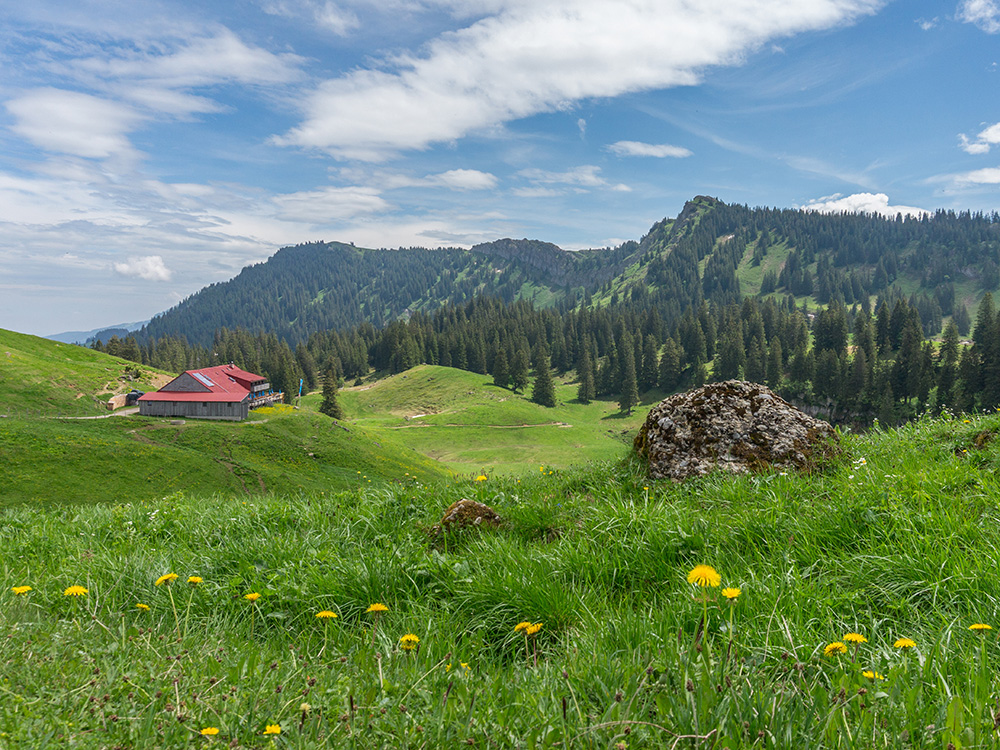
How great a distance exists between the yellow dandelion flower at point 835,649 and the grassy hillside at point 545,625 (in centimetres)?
1

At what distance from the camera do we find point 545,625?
3529 millimetres

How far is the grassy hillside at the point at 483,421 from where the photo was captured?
85.1m

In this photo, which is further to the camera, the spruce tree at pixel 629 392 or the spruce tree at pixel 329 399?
the spruce tree at pixel 629 392

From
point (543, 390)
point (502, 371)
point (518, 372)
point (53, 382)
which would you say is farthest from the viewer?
point (502, 371)

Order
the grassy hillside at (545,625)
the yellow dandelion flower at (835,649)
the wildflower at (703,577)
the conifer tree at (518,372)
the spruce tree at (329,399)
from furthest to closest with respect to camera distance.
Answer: the conifer tree at (518,372), the spruce tree at (329,399), the wildflower at (703,577), the yellow dandelion flower at (835,649), the grassy hillside at (545,625)

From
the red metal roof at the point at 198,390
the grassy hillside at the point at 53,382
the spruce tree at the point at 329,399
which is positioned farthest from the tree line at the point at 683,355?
the grassy hillside at the point at 53,382

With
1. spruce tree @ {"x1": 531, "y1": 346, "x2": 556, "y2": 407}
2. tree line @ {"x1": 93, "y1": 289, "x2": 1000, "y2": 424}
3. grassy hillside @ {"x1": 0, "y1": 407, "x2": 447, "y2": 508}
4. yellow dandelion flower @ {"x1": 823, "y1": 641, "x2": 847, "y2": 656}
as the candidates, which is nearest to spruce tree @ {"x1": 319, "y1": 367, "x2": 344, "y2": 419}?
tree line @ {"x1": 93, "y1": 289, "x2": 1000, "y2": 424}

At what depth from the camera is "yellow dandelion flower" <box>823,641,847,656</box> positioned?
7.43 ft

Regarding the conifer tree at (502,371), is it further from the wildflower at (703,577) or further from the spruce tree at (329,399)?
the wildflower at (703,577)

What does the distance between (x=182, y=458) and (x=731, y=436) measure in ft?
169

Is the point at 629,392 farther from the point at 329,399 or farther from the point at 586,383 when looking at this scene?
the point at 329,399

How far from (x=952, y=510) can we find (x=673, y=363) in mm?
144941

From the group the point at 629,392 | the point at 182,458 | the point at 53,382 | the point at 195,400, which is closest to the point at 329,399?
the point at 195,400

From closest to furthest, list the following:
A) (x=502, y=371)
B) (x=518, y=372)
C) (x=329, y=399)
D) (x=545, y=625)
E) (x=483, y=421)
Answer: (x=545, y=625) → (x=329, y=399) → (x=483, y=421) → (x=518, y=372) → (x=502, y=371)
